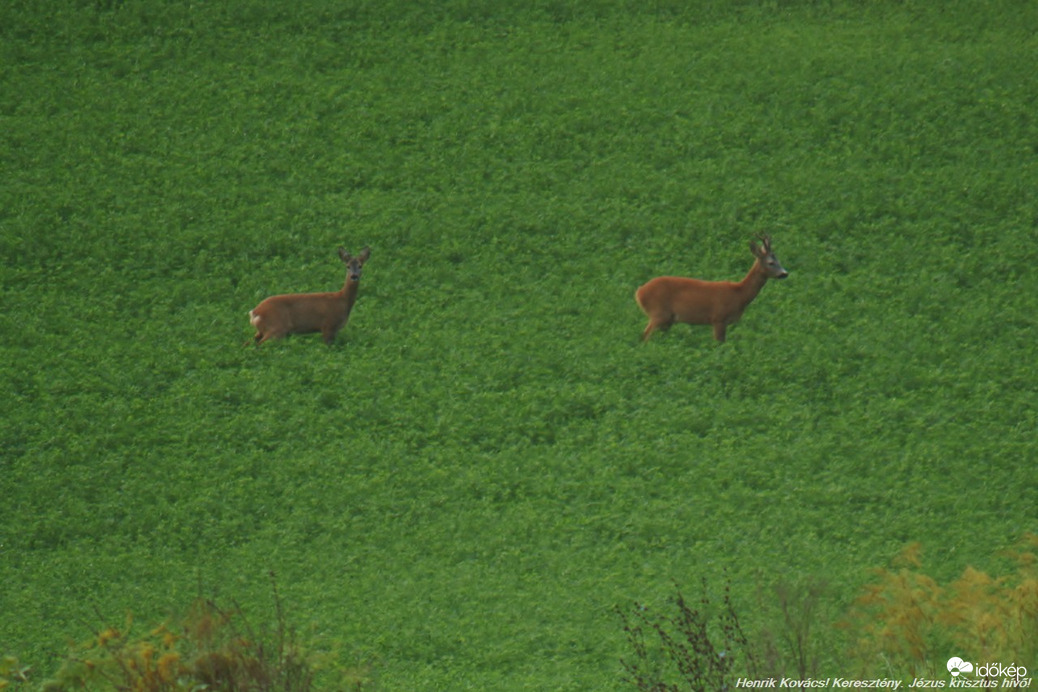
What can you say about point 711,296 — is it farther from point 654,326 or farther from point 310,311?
point 310,311

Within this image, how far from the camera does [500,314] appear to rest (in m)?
13.7

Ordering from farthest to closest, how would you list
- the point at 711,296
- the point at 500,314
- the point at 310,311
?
the point at 500,314 < the point at 310,311 < the point at 711,296

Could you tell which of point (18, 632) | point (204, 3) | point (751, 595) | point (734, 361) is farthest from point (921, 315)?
point (204, 3)

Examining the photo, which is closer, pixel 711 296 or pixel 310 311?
pixel 711 296

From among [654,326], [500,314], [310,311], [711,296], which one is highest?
[711,296]

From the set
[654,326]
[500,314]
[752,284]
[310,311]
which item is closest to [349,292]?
[310,311]

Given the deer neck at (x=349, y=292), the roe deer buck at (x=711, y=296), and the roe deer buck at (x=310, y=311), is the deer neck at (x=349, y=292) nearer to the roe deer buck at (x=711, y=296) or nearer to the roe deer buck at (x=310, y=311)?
the roe deer buck at (x=310, y=311)

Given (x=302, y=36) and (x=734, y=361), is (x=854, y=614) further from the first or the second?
(x=302, y=36)

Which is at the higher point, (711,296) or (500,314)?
(711,296)

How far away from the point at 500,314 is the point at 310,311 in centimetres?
197

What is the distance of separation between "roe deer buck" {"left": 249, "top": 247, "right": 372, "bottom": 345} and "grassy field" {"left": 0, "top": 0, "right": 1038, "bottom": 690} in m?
0.20

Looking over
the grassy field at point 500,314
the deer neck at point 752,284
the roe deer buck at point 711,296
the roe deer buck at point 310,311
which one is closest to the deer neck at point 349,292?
the roe deer buck at point 310,311

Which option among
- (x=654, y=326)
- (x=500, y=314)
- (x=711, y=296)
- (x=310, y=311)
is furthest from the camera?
(x=500, y=314)

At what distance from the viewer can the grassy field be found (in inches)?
404
